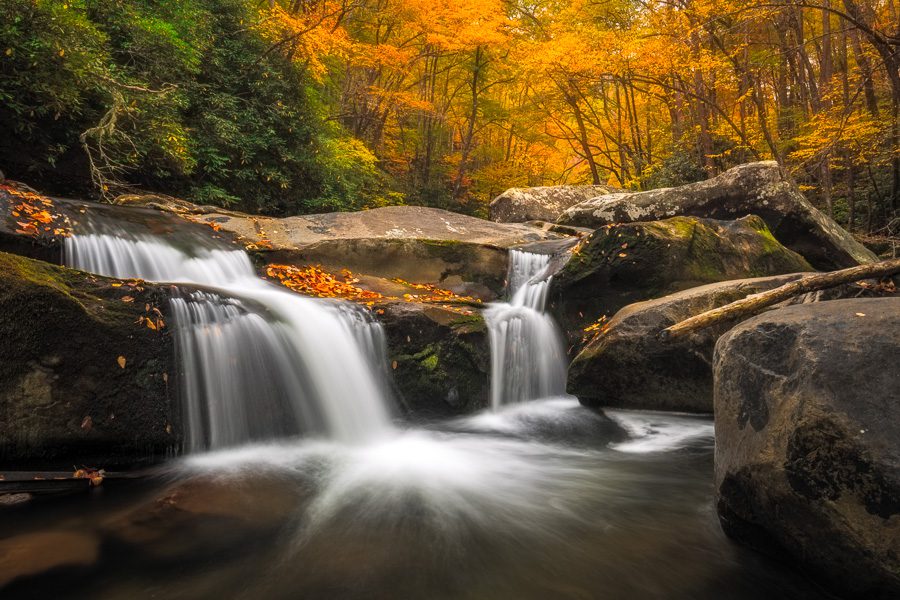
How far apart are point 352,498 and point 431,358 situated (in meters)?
2.20

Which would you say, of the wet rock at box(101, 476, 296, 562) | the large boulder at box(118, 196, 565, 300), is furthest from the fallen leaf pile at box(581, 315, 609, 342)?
the wet rock at box(101, 476, 296, 562)

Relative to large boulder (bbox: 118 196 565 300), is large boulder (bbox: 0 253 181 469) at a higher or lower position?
lower

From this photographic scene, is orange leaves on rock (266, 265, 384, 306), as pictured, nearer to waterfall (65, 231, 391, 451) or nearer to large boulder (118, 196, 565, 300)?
large boulder (118, 196, 565, 300)

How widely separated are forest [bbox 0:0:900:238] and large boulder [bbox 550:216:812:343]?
1.50 metres

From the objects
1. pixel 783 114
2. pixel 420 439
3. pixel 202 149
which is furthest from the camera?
pixel 783 114

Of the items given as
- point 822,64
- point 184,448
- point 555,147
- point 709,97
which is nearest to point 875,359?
point 184,448

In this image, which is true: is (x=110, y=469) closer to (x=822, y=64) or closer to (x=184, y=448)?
(x=184, y=448)

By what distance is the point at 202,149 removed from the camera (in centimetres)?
998

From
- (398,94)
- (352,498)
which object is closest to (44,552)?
(352,498)

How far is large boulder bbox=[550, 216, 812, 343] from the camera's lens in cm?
655

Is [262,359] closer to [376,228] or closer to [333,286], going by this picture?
[333,286]

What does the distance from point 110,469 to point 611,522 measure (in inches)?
133

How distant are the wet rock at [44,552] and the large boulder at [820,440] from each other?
129 inches

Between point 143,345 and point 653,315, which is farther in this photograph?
point 653,315
